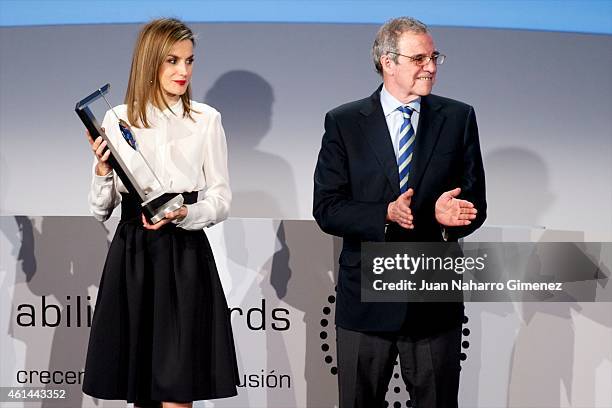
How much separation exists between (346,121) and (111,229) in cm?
111

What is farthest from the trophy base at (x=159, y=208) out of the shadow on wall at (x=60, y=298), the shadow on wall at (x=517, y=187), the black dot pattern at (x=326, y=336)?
the shadow on wall at (x=517, y=187)

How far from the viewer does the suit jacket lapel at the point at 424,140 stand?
249cm

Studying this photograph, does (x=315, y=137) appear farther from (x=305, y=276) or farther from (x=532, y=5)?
(x=532, y=5)

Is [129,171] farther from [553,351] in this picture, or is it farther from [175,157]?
[553,351]

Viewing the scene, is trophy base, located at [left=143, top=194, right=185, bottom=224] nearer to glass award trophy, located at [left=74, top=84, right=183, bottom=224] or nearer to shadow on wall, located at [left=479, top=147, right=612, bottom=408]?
glass award trophy, located at [left=74, top=84, right=183, bottom=224]

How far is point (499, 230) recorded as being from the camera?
10.5ft

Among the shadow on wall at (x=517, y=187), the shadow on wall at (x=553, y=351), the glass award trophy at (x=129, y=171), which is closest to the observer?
the glass award trophy at (x=129, y=171)

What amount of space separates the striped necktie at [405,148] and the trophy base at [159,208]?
61cm

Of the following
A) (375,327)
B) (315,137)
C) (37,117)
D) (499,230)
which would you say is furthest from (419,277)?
(37,117)

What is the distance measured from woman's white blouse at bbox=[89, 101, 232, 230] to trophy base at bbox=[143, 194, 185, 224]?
0.12m

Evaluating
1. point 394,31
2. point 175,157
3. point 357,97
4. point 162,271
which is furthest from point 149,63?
point 357,97

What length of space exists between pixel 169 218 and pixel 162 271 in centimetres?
18

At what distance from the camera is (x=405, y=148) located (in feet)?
8.31

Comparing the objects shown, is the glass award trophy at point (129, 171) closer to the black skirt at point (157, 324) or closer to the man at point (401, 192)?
the black skirt at point (157, 324)
